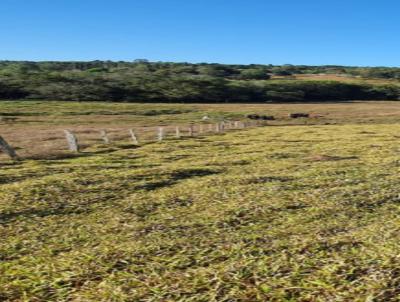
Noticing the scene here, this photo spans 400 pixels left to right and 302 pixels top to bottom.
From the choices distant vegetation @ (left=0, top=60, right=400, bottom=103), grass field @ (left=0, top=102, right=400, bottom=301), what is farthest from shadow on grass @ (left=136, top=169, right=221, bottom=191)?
distant vegetation @ (left=0, top=60, right=400, bottom=103)

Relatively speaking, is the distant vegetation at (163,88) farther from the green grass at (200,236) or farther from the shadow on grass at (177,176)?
the green grass at (200,236)

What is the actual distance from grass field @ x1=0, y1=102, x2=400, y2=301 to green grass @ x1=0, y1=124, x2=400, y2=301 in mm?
20

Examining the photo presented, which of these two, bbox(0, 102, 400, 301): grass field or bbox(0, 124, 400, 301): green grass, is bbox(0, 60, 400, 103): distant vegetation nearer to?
bbox(0, 102, 400, 301): grass field

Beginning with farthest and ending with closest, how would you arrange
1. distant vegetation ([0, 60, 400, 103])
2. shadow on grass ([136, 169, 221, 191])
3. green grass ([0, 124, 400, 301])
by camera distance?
distant vegetation ([0, 60, 400, 103])
shadow on grass ([136, 169, 221, 191])
green grass ([0, 124, 400, 301])

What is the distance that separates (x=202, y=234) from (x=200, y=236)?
0.57 ft

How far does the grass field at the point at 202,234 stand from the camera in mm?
5363

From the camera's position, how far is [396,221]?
823cm

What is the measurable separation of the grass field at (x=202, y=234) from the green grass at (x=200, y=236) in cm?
2

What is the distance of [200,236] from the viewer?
24.5 feet

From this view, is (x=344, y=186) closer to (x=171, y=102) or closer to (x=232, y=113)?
(x=232, y=113)

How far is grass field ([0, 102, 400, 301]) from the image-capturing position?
Result: 536 cm

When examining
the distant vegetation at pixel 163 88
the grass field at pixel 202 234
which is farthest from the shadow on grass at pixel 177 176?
the distant vegetation at pixel 163 88

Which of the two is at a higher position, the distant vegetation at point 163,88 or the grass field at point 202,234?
the distant vegetation at point 163,88

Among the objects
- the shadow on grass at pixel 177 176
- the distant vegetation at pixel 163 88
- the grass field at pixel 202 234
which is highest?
the distant vegetation at pixel 163 88
